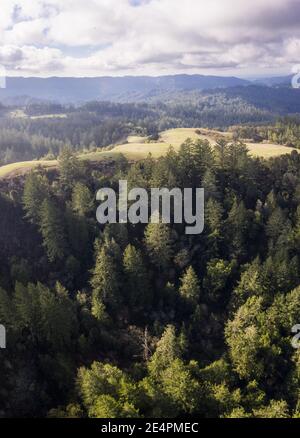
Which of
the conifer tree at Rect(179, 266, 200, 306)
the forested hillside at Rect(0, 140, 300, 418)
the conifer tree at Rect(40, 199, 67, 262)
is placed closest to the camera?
the forested hillside at Rect(0, 140, 300, 418)

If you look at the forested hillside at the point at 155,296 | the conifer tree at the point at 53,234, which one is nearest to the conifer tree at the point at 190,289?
the forested hillside at the point at 155,296

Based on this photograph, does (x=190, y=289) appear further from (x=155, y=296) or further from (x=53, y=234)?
(x=53, y=234)

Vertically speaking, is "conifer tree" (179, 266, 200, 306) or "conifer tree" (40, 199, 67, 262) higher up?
"conifer tree" (40, 199, 67, 262)

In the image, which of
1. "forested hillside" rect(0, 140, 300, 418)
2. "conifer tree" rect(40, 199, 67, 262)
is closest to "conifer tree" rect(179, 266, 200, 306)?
"forested hillside" rect(0, 140, 300, 418)

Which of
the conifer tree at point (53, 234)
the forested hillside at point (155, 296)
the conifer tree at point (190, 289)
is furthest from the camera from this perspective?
the conifer tree at point (53, 234)

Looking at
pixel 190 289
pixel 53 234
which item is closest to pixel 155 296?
pixel 190 289

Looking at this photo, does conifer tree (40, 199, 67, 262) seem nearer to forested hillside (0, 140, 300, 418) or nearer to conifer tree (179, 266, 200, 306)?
forested hillside (0, 140, 300, 418)

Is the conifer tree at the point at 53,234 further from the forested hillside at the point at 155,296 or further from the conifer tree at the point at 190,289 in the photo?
Result: the conifer tree at the point at 190,289
